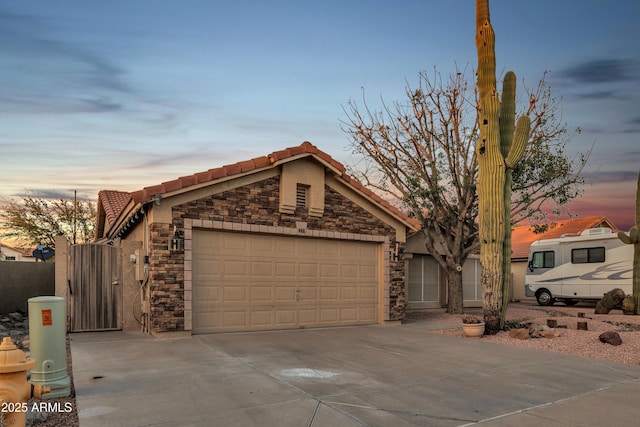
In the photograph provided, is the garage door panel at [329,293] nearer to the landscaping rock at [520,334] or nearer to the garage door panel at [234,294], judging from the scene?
the garage door panel at [234,294]

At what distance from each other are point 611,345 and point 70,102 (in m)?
15.2

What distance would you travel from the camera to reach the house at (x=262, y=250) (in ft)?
36.6

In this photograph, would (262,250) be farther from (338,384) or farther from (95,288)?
(338,384)

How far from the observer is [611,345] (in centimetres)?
1077

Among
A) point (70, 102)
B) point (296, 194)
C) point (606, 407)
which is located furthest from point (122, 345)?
point (606, 407)

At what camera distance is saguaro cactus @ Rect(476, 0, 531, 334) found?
41.3ft

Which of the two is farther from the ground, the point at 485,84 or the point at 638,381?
the point at 485,84

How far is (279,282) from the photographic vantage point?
504 inches

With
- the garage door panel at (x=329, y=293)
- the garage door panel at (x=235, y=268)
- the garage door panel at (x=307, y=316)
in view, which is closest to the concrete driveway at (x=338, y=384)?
the garage door panel at (x=235, y=268)

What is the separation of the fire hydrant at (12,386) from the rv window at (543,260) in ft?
78.4

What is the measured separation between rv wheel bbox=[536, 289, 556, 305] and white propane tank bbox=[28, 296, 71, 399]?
2305cm

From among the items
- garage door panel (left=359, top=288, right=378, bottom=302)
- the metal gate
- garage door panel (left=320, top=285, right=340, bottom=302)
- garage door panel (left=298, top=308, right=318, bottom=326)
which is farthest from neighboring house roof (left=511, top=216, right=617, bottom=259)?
the metal gate

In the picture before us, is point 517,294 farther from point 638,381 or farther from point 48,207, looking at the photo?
point 48,207

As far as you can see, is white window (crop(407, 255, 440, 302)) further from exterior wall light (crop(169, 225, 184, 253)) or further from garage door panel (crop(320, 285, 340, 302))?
exterior wall light (crop(169, 225, 184, 253))
